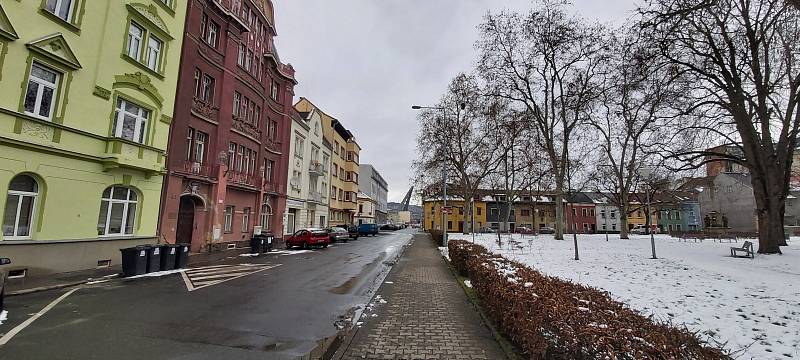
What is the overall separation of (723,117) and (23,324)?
24.7 m

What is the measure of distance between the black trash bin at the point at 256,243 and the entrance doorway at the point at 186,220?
3223 millimetres

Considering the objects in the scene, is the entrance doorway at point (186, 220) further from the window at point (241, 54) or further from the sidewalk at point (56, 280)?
the window at point (241, 54)

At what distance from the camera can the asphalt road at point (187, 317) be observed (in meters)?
5.38

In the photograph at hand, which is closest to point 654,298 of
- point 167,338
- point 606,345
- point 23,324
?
point 606,345

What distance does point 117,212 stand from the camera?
15.1m

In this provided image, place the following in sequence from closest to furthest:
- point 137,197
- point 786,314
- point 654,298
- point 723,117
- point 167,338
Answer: point 167,338 → point 786,314 → point 654,298 → point 137,197 → point 723,117

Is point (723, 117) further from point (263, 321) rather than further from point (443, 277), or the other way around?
point (263, 321)

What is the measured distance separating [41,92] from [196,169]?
335 inches

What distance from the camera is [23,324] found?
21.2 feet

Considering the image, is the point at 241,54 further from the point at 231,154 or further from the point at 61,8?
the point at 61,8

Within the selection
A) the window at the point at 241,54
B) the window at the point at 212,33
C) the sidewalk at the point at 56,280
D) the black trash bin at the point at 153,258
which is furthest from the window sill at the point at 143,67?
the sidewalk at the point at 56,280

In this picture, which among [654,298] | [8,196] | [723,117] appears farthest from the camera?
[723,117]

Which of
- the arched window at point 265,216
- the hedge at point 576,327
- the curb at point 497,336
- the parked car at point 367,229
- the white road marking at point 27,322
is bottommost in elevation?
the white road marking at point 27,322

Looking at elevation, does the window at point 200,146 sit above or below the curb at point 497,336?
above
